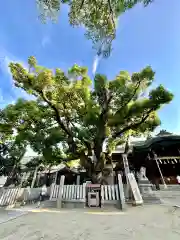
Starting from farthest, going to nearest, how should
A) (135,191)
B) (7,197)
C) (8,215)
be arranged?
1. (7,197)
2. (135,191)
3. (8,215)

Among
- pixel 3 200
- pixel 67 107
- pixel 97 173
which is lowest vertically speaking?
pixel 3 200

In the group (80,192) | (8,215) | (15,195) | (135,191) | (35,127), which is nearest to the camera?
(8,215)

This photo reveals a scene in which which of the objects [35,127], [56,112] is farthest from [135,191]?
[35,127]

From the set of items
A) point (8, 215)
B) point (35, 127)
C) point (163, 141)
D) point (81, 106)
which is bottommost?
point (8, 215)

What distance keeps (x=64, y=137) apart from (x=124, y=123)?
15.5 ft

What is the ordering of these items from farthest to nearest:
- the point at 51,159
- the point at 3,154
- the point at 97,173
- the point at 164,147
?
the point at 3,154 → the point at 164,147 → the point at 51,159 → the point at 97,173

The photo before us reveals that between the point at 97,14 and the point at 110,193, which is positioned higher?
the point at 97,14

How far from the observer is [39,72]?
375 inches

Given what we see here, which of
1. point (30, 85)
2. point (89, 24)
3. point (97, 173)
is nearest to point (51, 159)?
point (97, 173)

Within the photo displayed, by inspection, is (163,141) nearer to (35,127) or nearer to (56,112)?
(56,112)

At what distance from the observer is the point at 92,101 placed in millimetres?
10648

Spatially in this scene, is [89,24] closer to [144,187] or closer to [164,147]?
[144,187]

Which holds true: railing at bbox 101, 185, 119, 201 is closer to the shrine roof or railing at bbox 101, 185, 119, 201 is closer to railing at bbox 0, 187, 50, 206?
railing at bbox 0, 187, 50, 206

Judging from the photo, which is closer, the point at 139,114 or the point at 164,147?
the point at 139,114
